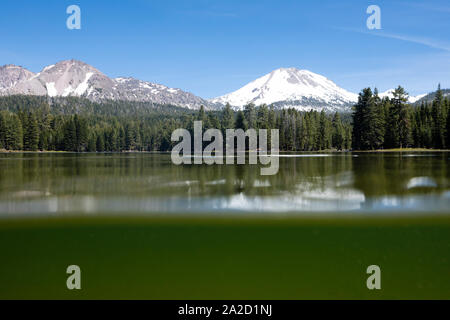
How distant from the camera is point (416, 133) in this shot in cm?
10856

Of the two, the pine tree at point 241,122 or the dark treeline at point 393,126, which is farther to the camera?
the pine tree at point 241,122

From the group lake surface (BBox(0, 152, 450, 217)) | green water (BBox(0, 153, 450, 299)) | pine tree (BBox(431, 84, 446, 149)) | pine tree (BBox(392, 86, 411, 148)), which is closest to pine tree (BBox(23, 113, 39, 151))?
pine tree (BBox(392, 86, 411, 148))

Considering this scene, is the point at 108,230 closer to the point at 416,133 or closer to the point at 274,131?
the point at 416,133

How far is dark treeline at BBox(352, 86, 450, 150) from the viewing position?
333 feet

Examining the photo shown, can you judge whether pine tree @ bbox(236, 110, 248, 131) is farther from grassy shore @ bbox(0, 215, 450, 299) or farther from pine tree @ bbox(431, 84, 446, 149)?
grassy shore @ bbox(0, 215, 450, 299)

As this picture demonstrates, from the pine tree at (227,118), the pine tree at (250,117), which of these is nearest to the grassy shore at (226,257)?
the pine tree at (250,117)

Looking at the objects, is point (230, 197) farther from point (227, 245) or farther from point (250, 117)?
point (250, 117)

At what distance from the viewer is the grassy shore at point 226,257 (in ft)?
27.9

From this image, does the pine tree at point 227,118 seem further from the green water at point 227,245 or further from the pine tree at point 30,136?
the green water at point 227,245

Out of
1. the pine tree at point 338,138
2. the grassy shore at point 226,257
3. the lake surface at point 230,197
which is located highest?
the pine tree at point 338,138

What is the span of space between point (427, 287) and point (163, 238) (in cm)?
729

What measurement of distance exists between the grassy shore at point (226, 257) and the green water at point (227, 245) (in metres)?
0.03

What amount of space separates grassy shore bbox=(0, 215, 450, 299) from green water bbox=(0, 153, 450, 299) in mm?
30

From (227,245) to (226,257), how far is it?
3.40 ft
